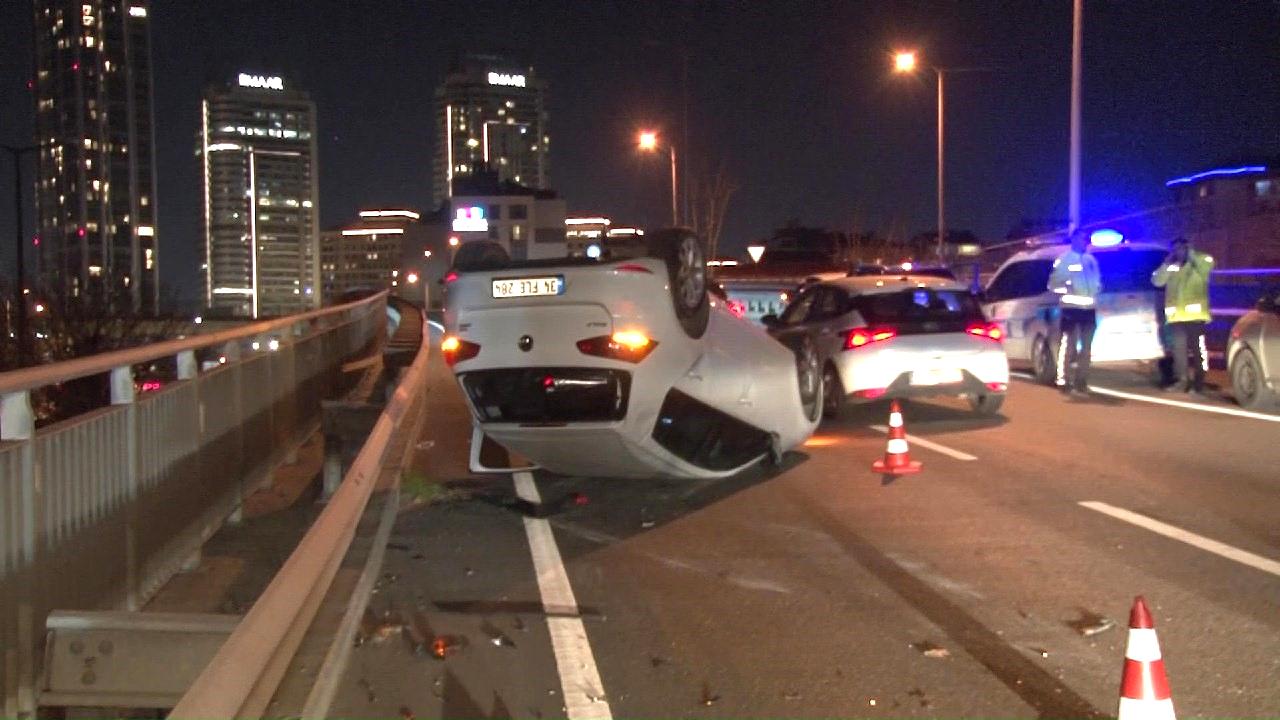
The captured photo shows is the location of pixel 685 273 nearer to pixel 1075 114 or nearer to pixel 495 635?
pixel 495 635

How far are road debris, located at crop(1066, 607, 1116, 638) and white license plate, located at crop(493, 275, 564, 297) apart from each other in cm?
400

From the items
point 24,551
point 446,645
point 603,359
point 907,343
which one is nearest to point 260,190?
point 907,343

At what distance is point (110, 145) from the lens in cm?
11556

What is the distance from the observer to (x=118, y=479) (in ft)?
19.1

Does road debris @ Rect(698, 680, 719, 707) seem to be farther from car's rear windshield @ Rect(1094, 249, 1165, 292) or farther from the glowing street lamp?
the glowing street lamp

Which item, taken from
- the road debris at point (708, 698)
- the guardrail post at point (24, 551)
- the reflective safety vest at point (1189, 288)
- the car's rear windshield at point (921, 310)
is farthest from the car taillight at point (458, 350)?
the reflective safety vest at point (1189, 288)

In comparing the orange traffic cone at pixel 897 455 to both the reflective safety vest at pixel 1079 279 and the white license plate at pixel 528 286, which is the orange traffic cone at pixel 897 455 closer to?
the white license plate at pixel 528 286

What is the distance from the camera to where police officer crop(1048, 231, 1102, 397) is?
1555 cm

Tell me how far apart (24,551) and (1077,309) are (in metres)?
13.5

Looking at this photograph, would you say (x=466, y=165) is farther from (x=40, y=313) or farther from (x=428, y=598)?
(x=428, y=598)

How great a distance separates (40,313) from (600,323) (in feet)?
117

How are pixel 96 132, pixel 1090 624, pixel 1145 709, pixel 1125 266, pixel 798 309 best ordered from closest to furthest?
pixel 1145 709 < pixel 1090 624 < pixel 798 309 < pixel 1125 266 < pixel 96 132

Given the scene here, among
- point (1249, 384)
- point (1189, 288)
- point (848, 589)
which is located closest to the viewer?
point (848, 589)

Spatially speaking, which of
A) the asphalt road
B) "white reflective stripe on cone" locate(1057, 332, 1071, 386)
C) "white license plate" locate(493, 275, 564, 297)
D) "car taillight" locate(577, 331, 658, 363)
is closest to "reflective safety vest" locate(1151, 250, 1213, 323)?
"white reflective stripe on cone" locate(1057, 332, 1071, 386)
